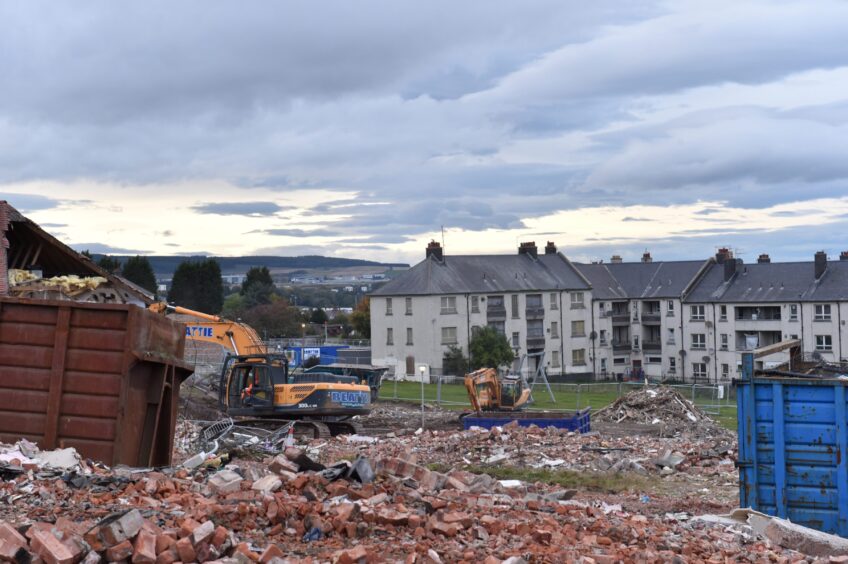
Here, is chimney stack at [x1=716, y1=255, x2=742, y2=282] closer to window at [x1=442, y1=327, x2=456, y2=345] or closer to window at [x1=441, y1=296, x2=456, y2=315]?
window at [x1=441, y1=296, x2=456, y2=315]

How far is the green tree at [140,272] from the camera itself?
9456 centimetres

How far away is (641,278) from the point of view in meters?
74.2

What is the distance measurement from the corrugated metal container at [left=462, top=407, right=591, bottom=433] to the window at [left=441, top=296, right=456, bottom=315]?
1255 inches

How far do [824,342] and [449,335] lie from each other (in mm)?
22306

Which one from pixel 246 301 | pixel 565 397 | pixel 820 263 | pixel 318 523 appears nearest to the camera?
pixel 318 523

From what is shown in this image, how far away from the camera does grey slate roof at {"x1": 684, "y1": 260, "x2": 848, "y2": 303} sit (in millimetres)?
62119

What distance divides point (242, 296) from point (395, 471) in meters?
104

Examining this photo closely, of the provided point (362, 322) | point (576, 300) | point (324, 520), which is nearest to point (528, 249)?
point (576, 300)

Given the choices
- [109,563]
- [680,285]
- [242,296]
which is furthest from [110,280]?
[242,296]

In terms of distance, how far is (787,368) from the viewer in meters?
15.4

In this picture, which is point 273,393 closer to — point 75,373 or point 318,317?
point 75,373

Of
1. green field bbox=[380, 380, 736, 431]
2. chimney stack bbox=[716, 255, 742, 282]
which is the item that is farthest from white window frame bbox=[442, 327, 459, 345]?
chimney stack bbox=[716, 255, 742, 282]

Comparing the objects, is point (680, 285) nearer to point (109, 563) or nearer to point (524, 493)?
point (524, 493)

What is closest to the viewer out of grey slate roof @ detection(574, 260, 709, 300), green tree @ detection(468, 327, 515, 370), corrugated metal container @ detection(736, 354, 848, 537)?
corrugated metal container @ detection(736, 354, 848, 537)
